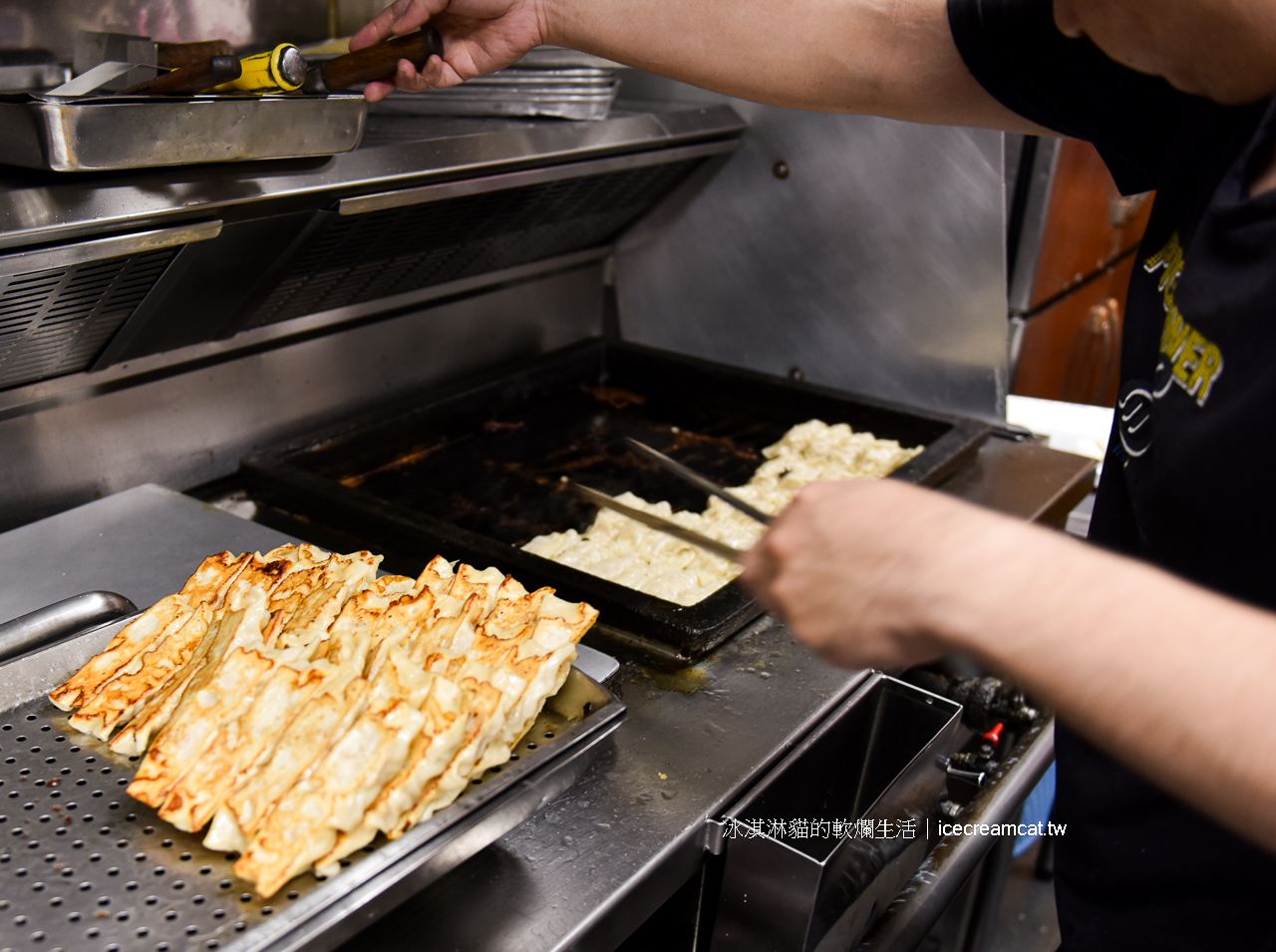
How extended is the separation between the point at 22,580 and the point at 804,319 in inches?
79.4

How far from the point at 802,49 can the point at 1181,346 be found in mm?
911

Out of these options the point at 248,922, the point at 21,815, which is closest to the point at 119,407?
the point at 21,815

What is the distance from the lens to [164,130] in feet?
4.77

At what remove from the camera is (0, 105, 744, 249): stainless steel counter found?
1.43 m

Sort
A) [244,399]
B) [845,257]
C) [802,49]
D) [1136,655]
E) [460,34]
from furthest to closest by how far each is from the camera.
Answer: [845,257], [244,399], [460,34], [802,49], [1136,655]

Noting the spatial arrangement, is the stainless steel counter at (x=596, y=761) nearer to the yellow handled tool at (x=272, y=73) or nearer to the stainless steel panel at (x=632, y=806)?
the stainless steel panel at (x=632, y=806)

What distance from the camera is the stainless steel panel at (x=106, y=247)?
142 cm

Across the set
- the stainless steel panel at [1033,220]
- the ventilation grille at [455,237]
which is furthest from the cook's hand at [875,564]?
the stainless steel panel at [1033,220]

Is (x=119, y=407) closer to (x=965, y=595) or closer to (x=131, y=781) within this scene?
(x=131, y=781)

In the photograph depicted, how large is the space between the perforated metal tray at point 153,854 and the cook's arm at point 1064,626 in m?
0.43

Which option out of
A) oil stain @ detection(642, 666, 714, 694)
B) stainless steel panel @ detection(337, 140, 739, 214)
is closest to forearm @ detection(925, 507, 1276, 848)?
oil stain @ detection(642, 666, 714, 694)

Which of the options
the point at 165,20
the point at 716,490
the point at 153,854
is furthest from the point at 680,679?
the point at 165,20

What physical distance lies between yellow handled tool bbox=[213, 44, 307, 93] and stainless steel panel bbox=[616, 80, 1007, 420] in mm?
1544

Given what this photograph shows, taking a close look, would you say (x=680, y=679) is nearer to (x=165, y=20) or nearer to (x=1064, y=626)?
(x=1064, y=626)
